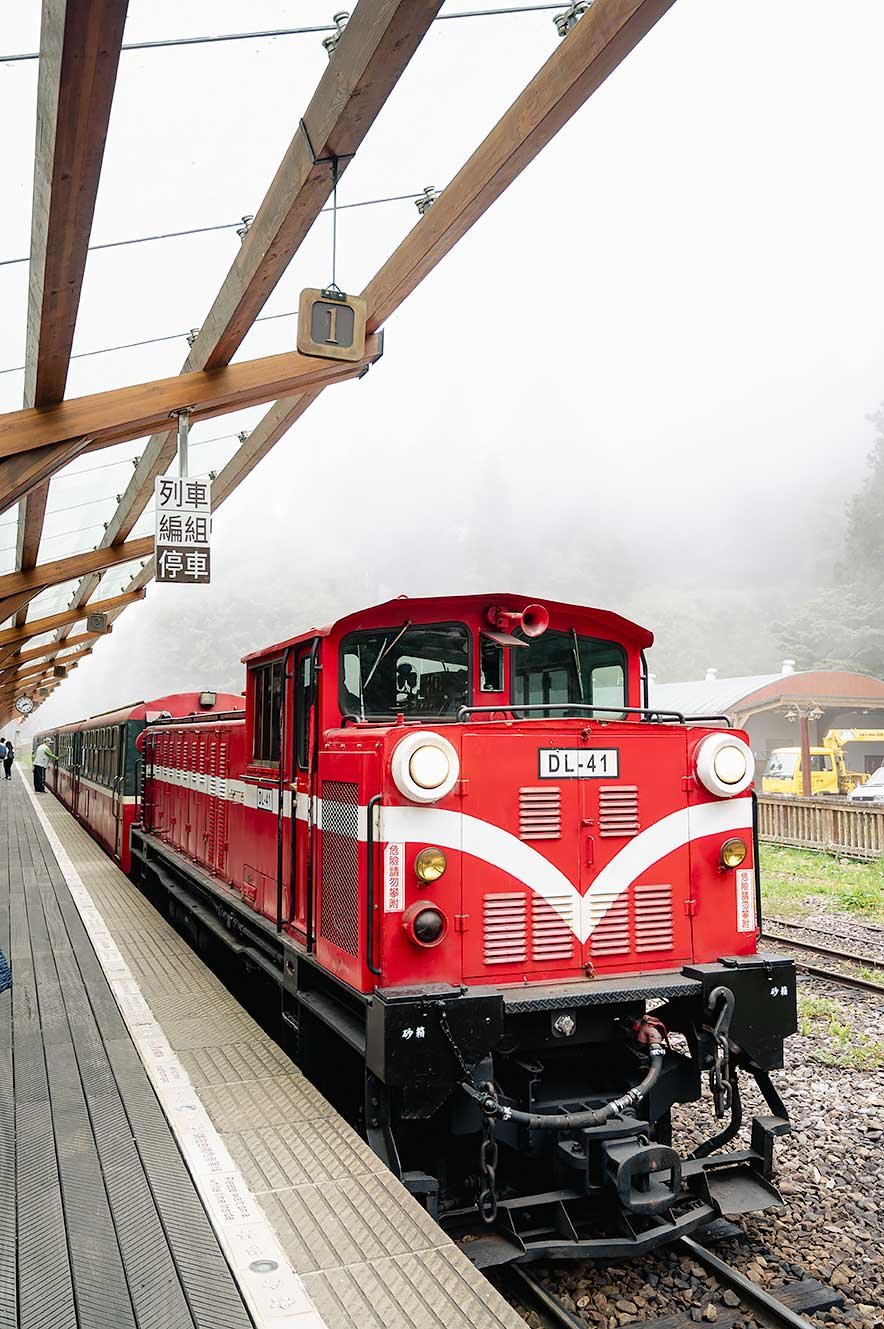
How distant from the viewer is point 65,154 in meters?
4.07

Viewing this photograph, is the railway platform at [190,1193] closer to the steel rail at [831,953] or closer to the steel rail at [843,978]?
the steel rail at [843,978]

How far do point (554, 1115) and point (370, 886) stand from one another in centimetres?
134

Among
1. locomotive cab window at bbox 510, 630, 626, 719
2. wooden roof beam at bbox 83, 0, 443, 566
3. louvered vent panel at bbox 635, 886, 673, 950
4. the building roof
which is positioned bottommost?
louvered vent panel at bbox 635, 886, 673, 950

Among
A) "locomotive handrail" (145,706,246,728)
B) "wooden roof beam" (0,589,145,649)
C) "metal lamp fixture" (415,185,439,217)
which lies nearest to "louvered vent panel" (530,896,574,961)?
"locomotive handrail" (145,706,246,728)

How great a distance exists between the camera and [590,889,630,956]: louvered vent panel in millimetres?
4547

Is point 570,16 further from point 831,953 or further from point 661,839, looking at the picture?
point 831,953

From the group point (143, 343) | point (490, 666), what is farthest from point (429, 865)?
point (143, 343)

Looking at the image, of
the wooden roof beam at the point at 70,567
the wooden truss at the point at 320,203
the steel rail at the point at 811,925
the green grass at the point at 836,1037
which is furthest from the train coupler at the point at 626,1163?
the wooden roof beam at the point at 70,567

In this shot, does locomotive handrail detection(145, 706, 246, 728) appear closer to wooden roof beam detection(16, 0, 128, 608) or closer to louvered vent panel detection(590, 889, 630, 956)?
wooden roof beam detection(16, 0, 128, 608)

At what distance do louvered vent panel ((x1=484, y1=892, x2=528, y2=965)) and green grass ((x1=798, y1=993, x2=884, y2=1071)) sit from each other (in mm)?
3628

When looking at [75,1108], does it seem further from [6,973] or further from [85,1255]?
[85,1255]

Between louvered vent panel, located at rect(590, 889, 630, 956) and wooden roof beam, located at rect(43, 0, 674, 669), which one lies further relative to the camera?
louvered vent panel, located at rect(590, 889, 630, 956)

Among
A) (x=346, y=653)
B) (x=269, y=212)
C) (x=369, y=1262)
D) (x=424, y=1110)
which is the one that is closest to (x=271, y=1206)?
(x=369, y=1262)

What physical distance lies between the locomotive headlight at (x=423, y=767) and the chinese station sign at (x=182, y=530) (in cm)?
429
